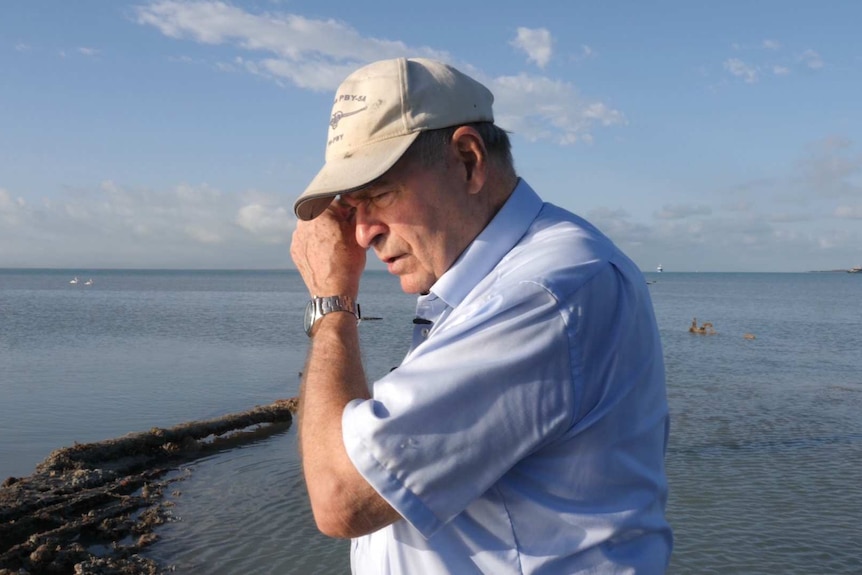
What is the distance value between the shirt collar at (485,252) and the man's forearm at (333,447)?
0.30 m

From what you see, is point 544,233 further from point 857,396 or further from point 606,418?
point 857,396

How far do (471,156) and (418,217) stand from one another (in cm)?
20

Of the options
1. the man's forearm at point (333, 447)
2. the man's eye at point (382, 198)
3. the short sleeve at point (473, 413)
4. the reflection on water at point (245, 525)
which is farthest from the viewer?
the reflection on water at point (245, 525)

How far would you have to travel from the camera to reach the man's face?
6.29ft

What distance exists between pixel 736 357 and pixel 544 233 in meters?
27.4

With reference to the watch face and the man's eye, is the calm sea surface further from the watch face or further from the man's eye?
the man's eye

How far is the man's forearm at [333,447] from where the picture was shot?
160cm

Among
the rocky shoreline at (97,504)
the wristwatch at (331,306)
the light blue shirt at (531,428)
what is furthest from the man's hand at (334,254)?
the rocky shoreline at (97,504)

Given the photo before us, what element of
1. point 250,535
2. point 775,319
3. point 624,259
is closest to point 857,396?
point 250,535

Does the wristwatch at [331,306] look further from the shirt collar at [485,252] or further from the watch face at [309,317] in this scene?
the shirt collar at [485,252]

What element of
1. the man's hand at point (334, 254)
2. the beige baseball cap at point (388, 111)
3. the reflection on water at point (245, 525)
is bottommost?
the reflection on water at point (245, 525)

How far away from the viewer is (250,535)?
9117 millimetres

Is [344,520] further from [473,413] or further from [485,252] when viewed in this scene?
[485,252]

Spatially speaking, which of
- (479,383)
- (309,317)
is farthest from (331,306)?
(479,383)
